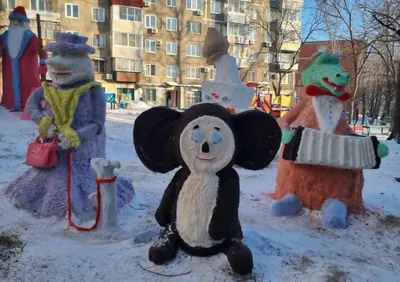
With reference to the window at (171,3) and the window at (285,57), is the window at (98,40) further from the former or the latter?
the window at (285,57)

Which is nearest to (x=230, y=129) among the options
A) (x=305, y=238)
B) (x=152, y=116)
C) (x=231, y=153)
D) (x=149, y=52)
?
(x=231, y=153)

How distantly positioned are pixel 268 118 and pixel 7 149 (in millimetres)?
6028

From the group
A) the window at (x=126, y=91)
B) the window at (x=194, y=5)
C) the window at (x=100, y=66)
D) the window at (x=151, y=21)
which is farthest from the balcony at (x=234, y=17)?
the window at (x=100, y=66)

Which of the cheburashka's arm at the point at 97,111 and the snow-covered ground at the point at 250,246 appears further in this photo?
the cheburashka's arm at the point at 97,111

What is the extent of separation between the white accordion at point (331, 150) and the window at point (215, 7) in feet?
90.6

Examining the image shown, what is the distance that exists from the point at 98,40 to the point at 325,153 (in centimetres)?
2508

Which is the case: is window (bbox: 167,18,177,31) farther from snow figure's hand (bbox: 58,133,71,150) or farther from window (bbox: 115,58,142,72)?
snow figure's hand (bbox: 58,133,71,150)

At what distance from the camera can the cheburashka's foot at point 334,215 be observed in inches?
148

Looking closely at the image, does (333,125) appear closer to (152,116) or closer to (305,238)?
(305,238)

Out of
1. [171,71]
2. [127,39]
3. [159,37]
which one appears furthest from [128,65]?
[171,71]

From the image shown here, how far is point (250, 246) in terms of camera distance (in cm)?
298

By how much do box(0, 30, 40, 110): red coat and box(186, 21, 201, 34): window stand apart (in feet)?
70.1

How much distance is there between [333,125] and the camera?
4.04 meters

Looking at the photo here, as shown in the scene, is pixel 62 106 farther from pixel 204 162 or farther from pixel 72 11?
pixel 72 11
